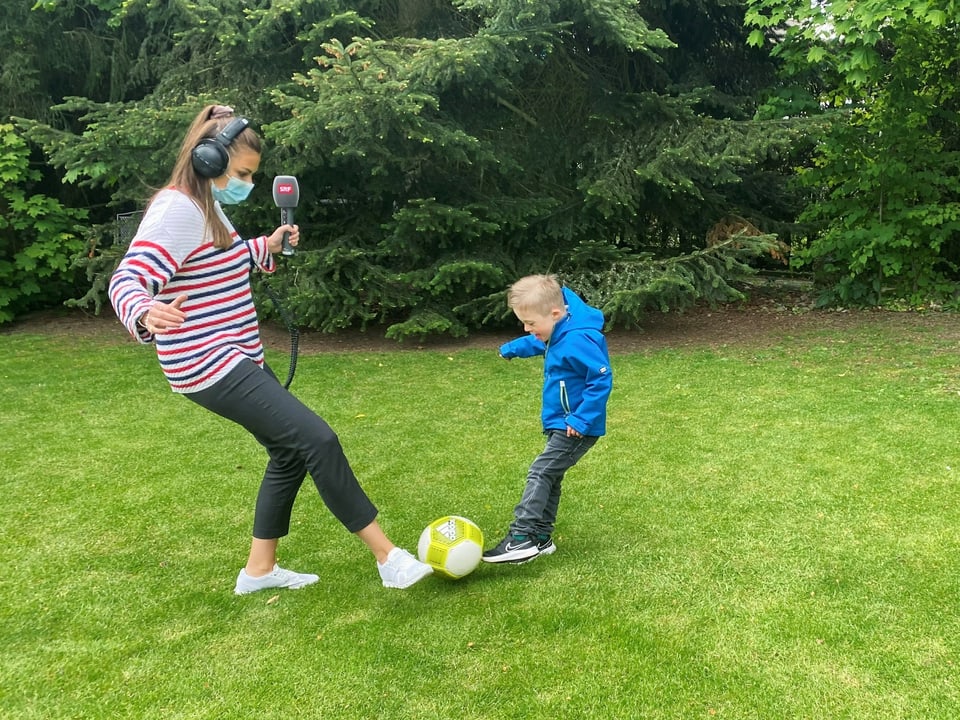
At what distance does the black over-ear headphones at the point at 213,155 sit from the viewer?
2.77 m

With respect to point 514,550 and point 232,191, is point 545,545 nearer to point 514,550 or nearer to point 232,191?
point 514,550

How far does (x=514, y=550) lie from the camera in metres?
3.47

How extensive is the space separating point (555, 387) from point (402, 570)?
1038 millimetres

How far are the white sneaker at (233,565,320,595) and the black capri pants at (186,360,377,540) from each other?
31cm

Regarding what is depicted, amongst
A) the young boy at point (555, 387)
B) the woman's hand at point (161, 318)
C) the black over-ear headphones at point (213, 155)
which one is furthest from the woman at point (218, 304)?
the young boy at point (555, 387)

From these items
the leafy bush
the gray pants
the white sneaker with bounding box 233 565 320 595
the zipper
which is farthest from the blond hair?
the leafy bush

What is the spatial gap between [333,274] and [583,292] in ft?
9.72

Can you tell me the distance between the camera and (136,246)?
2613mm

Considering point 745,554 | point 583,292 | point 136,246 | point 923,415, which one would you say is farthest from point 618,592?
point 583,292

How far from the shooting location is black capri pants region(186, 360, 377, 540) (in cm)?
287

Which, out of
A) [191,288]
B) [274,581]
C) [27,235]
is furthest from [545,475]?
[27,235]

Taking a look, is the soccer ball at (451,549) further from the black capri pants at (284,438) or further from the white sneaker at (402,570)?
the black capri pants at (284,438)

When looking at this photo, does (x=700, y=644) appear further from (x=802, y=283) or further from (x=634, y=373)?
(x=802, y=283)

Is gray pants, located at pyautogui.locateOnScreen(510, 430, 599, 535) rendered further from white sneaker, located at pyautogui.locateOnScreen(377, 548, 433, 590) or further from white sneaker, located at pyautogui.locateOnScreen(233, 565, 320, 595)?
white sneaker, located at pyautogui.locateOnScreen(233, 565, 320, 595)
